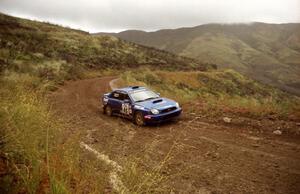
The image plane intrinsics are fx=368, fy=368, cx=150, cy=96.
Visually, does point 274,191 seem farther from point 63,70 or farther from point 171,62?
point 171,62

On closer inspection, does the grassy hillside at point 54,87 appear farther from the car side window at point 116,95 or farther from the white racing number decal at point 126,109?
the car side window at point 116,95

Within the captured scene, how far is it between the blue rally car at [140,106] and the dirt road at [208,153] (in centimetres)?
40

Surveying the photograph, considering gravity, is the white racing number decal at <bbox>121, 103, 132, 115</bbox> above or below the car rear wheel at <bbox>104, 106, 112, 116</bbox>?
above

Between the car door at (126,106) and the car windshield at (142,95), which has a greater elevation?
the car windshield at (142,95)

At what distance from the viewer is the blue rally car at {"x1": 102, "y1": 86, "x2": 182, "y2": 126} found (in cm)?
1437

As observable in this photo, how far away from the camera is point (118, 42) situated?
7150 centimetres

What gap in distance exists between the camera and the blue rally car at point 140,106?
47.1ft

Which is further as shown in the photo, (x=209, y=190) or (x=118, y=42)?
(x=118, y=42)

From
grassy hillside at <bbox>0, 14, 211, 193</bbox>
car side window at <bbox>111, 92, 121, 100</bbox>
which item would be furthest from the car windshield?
grassy hillside at <bbox>0, 14, 211, 193</bbox>

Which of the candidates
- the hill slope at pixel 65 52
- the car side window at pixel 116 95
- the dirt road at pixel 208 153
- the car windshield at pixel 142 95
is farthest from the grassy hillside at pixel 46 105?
the car windshield at pixel 142 95

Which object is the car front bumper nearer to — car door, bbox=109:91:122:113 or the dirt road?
the dirt road

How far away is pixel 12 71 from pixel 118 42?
42.8 metres

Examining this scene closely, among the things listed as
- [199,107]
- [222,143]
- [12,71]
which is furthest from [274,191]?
[12,71]

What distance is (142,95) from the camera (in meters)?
16.0
